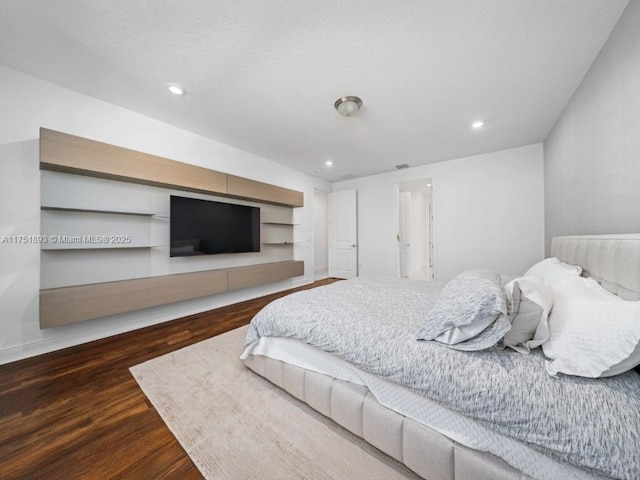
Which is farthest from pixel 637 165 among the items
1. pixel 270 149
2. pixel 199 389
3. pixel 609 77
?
pixel 270 149

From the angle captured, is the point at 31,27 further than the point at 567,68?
No

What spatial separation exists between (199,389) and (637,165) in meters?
3.13

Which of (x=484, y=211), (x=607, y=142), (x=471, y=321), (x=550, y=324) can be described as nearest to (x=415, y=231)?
(x=484, y=211)

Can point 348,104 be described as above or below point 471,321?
above

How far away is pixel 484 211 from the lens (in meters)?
3.90

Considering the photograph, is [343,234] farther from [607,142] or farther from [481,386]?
[481,386]

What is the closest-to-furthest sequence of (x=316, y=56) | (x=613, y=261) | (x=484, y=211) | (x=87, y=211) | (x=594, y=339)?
(x=594, y=339)
(x=613, y=261)
(x=316, y=56)
(x=87, y=211)
(x=484, y=211)

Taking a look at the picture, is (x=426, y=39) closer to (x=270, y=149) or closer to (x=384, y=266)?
(x=270, y=149)

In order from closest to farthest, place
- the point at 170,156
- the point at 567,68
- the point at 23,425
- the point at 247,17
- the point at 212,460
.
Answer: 1. the point at 212,460
2. the point at 23,425
3. the point at 247,17
4. the point at 567,68
5. the point at 170,156

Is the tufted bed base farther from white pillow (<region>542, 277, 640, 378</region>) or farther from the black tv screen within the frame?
the black tv screen

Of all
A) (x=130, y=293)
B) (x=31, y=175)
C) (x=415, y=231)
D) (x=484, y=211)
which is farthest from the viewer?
(x=415, y=231)

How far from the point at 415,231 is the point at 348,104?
506cm

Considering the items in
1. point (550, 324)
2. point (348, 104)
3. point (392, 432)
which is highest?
point (348, 104)

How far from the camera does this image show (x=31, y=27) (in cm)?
156
